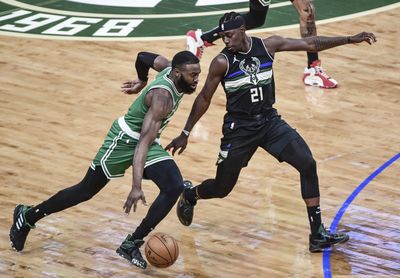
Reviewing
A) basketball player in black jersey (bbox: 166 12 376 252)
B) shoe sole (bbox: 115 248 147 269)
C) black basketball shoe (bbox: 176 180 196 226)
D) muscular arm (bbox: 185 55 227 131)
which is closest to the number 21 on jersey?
basketball player in black jersey (bbox: 166 12 376 252)

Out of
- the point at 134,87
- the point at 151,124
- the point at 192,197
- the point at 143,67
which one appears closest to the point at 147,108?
the point at 151,124

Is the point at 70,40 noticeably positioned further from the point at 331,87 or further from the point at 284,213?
the point at 284,213

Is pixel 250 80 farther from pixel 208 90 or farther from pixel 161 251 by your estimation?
pixel 161 251

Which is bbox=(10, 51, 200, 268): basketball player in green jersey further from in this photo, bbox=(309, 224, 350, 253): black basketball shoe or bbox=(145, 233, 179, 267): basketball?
bbox=(309, 224, 350, 253): black basketball shoe

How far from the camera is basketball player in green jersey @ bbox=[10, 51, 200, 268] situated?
848 centimetres

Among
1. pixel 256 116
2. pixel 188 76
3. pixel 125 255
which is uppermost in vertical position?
pixel 188 76

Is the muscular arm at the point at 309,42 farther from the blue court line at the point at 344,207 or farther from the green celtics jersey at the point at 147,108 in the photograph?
the blue court line at the point at 344,207

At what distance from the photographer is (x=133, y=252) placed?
8.70 meters

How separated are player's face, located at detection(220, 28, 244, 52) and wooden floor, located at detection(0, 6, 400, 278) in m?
1.72

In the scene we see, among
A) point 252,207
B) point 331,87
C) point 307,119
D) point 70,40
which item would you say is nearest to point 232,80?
point 252,207

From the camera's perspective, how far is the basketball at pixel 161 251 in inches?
332

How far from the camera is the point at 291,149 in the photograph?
350 inches

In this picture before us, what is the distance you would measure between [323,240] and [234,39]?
1.87 metres

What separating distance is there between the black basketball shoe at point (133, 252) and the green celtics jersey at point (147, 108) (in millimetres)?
913
